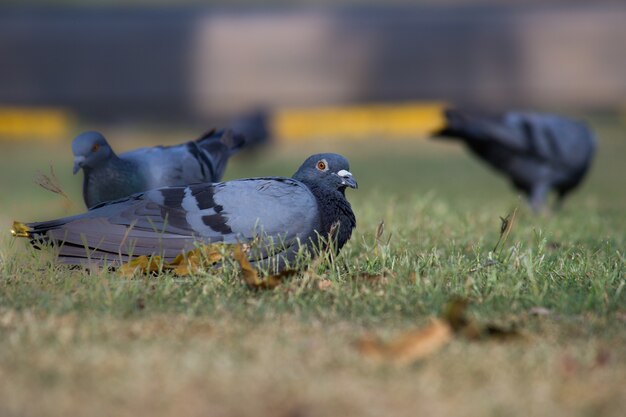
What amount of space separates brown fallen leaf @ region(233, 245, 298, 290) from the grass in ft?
0.15

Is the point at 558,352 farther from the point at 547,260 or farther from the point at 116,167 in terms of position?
the point at 116,167

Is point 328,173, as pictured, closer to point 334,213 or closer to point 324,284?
point 334,213

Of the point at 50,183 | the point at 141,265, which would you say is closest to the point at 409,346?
the point at 141,265

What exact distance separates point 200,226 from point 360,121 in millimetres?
11877

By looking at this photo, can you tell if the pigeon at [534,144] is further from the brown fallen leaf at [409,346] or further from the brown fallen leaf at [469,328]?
the brown fallen leaf at [409,346]

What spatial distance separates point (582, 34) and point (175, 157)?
42.3 ft

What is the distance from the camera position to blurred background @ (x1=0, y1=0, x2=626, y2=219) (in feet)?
52.5

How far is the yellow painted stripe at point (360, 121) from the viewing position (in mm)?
14773

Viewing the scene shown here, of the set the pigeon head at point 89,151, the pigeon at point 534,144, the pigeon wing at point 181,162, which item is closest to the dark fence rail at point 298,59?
the pigeon at point 534,144

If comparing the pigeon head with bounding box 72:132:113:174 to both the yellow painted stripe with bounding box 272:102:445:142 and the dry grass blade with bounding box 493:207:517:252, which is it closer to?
the dry grass blade with bounding box 493:207:517:252

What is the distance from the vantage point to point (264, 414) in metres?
2.27

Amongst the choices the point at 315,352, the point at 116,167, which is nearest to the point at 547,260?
the point at 315,352

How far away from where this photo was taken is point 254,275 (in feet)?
11.3

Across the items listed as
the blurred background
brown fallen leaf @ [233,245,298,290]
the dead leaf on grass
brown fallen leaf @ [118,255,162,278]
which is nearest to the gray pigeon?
brown fallen leaf @ [118,255,162,278]
